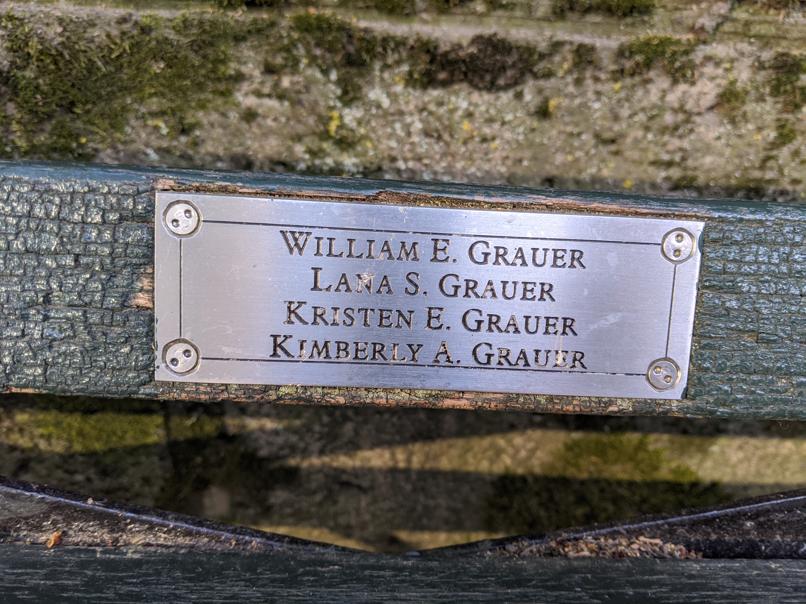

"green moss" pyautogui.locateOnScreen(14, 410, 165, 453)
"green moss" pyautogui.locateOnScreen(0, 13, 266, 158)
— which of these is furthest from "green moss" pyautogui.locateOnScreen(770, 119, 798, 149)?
"green moss" pyautogui.locateOnScreen(14, 410, 165, 453)

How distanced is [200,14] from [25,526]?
114cm

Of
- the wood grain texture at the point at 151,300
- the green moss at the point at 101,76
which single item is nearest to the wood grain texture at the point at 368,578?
the wood grain texture at the point at 151,300

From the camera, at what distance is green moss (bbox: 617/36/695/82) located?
Answer: 4.51ft

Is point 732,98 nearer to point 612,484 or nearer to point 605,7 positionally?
point 605,7

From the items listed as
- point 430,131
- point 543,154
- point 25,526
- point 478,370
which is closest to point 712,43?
point 543,154

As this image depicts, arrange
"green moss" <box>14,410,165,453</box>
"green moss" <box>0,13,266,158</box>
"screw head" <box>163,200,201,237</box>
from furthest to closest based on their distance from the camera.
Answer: "green moss" <box>14,410,165,453</box>
"green moss" <box>0,13,266,158</box>
"screw head" <box>163,200,201,237</box>

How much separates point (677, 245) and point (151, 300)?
1049mm

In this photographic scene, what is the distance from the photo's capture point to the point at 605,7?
1362mm

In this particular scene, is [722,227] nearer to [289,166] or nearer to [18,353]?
[289,166]

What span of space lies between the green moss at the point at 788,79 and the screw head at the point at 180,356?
1472mm

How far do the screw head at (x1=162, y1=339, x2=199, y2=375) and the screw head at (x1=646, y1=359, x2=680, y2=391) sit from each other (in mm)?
923

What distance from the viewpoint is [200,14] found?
4.38ft

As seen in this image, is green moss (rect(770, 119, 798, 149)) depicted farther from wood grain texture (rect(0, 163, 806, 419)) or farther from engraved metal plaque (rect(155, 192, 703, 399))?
engraved metal plaque (rect(155, 192, 703, 399))

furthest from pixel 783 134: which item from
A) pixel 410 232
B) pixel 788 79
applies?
pixel 410 232
